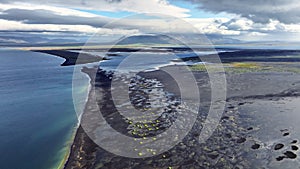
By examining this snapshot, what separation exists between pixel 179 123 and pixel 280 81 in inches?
1116

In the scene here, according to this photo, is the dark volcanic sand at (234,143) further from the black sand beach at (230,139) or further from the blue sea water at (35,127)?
the blue sea water at (35,127)

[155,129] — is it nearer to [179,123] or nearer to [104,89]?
[179,123]

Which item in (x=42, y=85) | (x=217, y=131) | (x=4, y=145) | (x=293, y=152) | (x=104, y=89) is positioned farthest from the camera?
(x=42, y=85)

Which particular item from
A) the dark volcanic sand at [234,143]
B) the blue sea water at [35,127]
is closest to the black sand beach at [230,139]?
the dark volcanic sand at [234,143]

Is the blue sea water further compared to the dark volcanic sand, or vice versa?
the blue sea water

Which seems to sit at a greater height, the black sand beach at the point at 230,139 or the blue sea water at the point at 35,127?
the black sand beach at the point at 230,139

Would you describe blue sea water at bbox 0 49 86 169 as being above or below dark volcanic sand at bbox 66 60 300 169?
below

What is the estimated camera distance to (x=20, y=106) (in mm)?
31375

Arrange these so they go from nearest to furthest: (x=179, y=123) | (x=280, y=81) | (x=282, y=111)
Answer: (x=179, y=123) → (x=282, y=111) → (x=280, y=81)

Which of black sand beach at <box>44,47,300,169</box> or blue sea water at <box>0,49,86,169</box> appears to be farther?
blue sea water at <box>0,49,86,169</box>

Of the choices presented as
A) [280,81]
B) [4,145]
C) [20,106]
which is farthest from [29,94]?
[280,81]

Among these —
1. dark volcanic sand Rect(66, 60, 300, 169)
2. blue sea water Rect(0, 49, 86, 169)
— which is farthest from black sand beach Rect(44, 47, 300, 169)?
blue sea water Rect(0, 49, 86, 169)

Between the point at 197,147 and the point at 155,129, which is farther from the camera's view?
the point at 155,129

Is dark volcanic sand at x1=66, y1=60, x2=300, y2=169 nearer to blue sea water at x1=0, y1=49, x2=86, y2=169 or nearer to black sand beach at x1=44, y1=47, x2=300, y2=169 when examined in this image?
black sand beach at x1=44, y1=47, x2=300, y2=169
